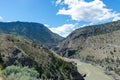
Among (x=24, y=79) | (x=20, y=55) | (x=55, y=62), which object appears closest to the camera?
(x=24, y=79)

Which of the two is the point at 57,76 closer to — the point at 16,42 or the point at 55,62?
the point at 55,62

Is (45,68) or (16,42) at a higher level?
(16,42)

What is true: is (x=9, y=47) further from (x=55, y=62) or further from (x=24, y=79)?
(x=24, y=79)

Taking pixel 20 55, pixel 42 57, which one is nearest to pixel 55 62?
pixel 42 57

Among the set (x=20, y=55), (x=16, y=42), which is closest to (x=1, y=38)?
(x=16, y=42)

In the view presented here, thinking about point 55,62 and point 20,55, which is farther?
point 55,62

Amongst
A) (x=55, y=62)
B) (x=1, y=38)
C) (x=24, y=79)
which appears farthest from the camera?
(x=55, y=62)

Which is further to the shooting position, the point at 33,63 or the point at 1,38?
the point at 1,38

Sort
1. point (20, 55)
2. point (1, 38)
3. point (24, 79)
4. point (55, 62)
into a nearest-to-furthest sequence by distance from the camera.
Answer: point (24, 79)
point (20, 55)
point (1, 38)
point (55, 62)

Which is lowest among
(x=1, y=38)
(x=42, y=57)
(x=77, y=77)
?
(x=77, y=77)
